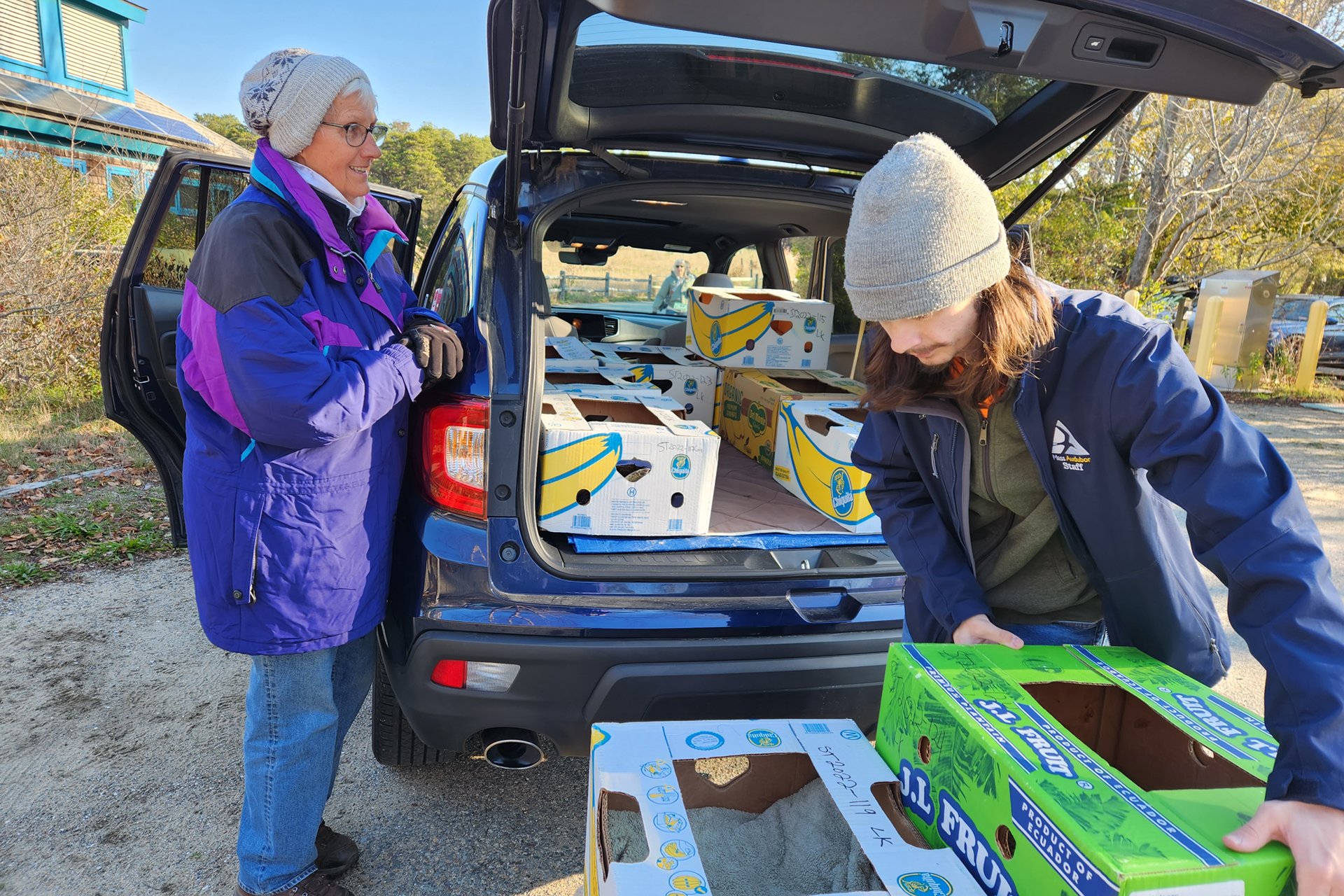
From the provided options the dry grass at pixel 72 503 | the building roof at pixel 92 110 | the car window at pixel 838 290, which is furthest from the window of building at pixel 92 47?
the car window at pixel 838 290

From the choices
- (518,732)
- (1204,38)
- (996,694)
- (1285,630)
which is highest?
(1204,38)

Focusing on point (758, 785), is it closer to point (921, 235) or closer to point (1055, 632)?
point (1055, 632)

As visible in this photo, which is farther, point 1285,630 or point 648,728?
point 648,728

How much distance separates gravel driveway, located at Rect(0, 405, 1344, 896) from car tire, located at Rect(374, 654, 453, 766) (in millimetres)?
142

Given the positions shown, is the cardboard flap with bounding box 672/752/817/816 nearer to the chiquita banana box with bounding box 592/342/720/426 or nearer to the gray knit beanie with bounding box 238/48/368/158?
the gray knit beanie with bounding box 238/48/368/158

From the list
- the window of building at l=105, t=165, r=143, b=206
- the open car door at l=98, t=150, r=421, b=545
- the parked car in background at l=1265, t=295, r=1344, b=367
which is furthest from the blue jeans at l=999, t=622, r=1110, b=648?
the parked car in background at l=1265, t=295, r=1344, b=367

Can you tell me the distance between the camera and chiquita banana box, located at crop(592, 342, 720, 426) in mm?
3812

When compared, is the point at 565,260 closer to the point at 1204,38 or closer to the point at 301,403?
the point at 301,403

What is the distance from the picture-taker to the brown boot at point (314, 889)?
78.5 inches

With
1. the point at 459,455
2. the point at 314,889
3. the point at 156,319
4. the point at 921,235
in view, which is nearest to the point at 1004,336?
the point at 921,235

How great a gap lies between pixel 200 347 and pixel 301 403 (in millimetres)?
259

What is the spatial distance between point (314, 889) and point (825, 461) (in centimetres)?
186

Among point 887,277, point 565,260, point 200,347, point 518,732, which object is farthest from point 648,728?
point 565,260

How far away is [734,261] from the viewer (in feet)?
17.4
